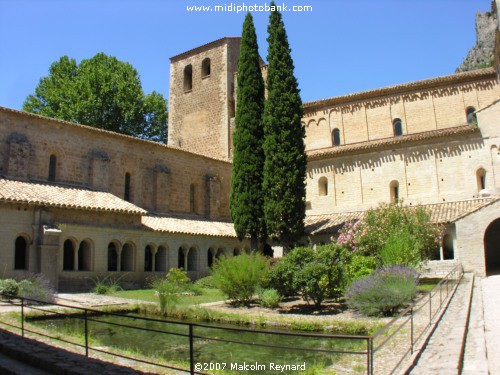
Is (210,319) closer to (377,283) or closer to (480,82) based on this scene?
(377,283)

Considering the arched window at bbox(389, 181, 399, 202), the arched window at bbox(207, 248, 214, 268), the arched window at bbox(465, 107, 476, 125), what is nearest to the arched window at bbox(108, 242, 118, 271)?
the arched window at bbox(207, 248, 214, 268)

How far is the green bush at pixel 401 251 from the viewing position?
17641 mm

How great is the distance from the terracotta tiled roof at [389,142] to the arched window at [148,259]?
13.0 m

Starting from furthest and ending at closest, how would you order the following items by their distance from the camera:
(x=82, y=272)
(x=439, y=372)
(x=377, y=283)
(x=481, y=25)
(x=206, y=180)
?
(x=481, y=25)
(x=206, y=180)
(x=82, y=272)
(x=377, y=283)
(x=439, y=372)

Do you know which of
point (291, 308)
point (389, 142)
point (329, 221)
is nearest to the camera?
point (291, 308)

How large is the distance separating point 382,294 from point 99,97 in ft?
111

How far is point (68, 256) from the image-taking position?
20.8 metres

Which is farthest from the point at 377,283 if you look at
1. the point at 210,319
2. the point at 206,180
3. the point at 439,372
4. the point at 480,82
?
the point at 480,82

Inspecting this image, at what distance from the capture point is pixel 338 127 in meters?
32.5

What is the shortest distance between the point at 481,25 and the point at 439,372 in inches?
3360

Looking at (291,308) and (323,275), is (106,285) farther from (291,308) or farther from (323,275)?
(323,275)

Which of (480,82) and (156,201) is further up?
(480,82)

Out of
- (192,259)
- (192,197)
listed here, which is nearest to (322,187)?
(192,197)

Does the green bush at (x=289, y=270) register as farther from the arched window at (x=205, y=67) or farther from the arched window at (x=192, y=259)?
the arched window at (x=205, y=67)
